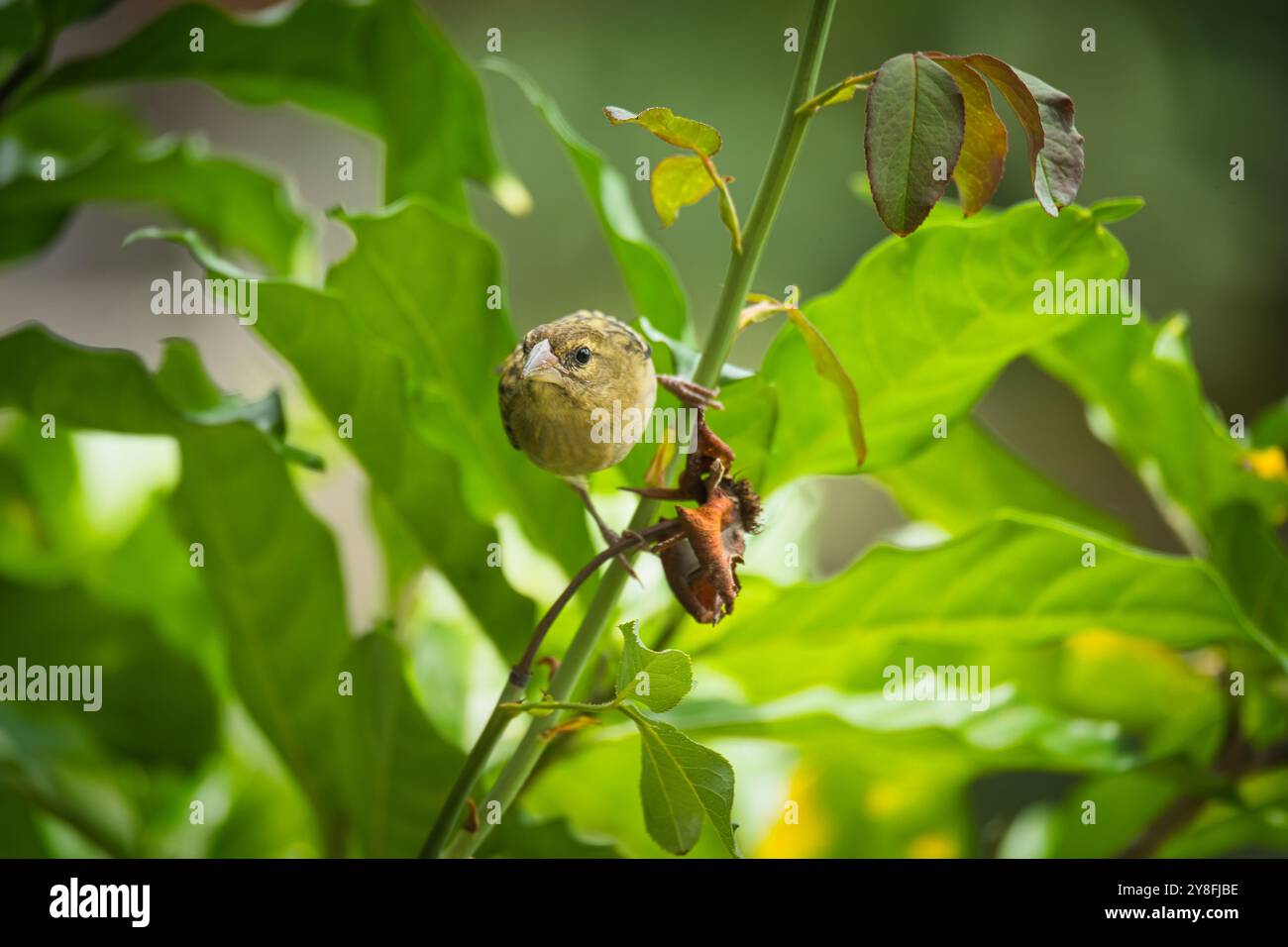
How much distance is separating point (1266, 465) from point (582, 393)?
1.25ft

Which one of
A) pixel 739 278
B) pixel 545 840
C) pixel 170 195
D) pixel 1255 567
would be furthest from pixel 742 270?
pixel 170 195

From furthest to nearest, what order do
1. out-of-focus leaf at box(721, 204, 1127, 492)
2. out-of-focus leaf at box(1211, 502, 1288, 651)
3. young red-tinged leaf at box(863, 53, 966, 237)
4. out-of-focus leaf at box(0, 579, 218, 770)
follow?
1. out-of-focus leaf at box(0, 579, 218, 770)
2. out-of-focus leaf at box(1211, 502, 1288, 651)
3. out-of-focus leaf at box(721, 204, 1127, 492)
4. young red-tinged leaf at box(863, 53, 966, 237)

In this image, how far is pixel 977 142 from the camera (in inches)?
10.9

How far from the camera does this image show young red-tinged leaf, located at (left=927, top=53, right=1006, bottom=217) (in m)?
0.27

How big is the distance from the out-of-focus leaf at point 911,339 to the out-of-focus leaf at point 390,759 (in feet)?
0.55

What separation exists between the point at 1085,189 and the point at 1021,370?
0.26 meters

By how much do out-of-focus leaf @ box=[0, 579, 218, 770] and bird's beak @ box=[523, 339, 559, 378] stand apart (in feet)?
1.40

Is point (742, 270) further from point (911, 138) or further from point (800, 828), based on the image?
point (800, 828)

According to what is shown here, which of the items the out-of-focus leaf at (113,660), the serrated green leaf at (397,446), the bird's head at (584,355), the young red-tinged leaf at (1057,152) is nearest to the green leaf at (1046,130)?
the young red-tinged leaf at (1057,152)

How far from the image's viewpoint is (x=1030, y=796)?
817mm

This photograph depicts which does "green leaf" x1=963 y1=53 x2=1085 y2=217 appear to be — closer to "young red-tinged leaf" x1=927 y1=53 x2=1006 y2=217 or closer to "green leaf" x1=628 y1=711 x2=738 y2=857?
"young red-tinged leaf" x1=927 y1=53 x2=1006 y2=217

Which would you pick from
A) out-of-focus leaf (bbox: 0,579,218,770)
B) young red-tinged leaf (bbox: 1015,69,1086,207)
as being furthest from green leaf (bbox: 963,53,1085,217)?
out-of-focus leaf (bbox: 0,579,218,770)
